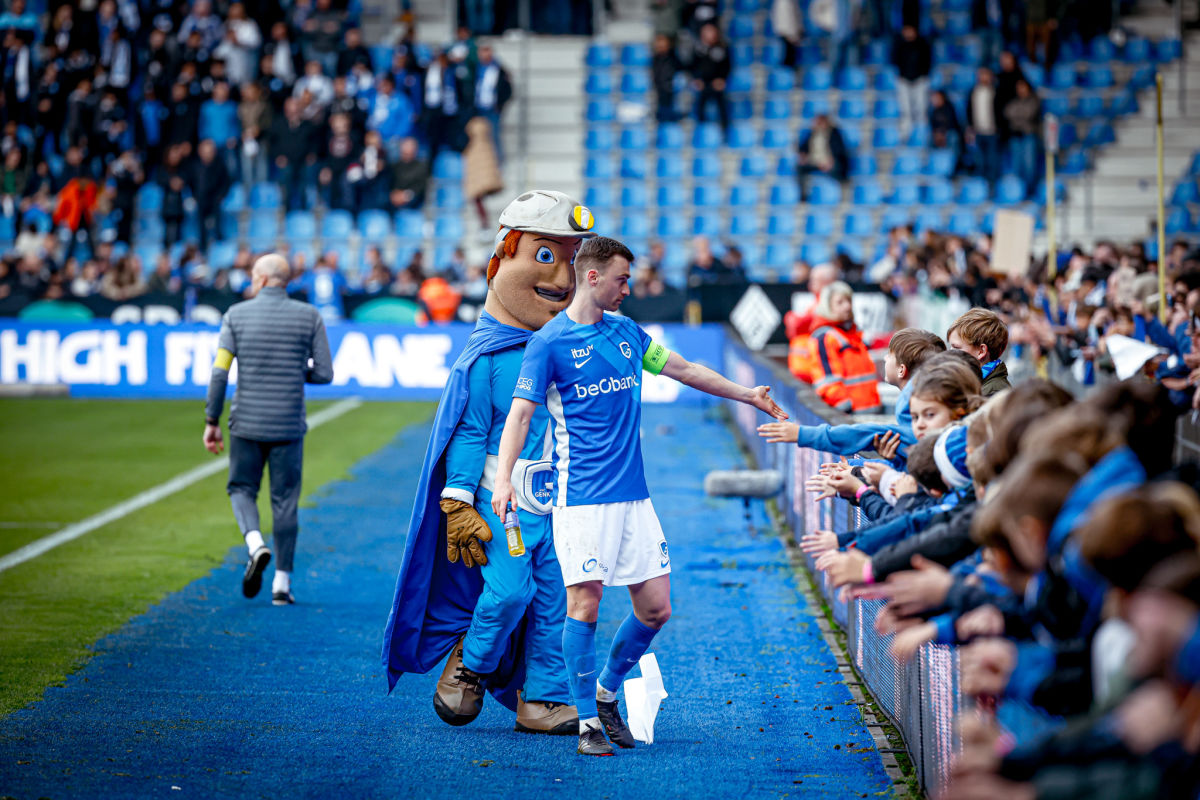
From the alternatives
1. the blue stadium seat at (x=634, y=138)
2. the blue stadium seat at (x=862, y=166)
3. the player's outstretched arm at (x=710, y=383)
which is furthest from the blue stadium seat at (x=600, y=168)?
the player's outstretched arm at (x=710, y=383)

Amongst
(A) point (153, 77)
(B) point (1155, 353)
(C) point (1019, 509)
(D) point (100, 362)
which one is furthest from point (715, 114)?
(C) point (1019, 509)

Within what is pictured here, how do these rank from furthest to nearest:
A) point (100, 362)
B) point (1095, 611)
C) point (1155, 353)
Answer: point (100, 362) < point (1155, 353) < point (1095, 611)

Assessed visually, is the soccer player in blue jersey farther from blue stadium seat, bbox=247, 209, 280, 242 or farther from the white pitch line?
blue stadium seat, bbox=247, 209, 280, 242

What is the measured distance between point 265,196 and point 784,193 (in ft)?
31.9

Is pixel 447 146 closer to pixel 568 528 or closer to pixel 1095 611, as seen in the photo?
pixel 568 528

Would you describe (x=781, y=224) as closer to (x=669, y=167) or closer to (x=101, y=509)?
(x=669, y=167)

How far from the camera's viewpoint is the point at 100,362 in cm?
2086

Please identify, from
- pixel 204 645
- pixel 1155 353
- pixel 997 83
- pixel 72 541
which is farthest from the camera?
pixel 997 83

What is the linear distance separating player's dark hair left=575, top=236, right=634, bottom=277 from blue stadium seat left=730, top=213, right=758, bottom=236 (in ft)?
65.6

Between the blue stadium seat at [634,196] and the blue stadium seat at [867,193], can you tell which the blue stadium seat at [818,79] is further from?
the blue stadium seat at [634,196]

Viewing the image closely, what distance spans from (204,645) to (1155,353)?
607 cm

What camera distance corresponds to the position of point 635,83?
27.3 metres

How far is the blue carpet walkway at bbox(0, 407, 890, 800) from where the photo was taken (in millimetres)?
5230

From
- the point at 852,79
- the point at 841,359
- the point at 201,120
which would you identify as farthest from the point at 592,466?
the point at 852,79
